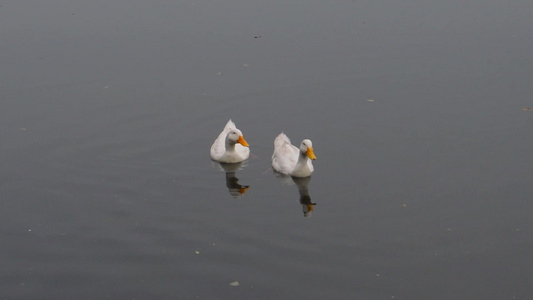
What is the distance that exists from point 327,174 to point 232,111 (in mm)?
3584

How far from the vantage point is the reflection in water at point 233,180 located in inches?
561

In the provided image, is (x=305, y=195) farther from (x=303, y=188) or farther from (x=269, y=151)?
(x=269, y=151)

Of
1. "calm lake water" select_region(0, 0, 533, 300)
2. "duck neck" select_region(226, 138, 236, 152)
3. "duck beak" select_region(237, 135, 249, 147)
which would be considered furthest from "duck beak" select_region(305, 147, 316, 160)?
"duck neck" select_region(226, 138, 236, 152)

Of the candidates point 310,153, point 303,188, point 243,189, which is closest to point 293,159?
point 310,153

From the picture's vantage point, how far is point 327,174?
14.7 metres

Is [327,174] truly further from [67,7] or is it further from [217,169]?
[67,7]

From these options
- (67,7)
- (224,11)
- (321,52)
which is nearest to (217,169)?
(321,52)

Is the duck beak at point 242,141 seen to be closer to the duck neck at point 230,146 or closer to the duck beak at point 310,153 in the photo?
the duck neck at point 230,146

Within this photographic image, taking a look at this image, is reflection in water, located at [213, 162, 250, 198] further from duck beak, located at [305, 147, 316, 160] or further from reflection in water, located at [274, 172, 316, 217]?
duck beak, located at [305, 147, 316, 160]

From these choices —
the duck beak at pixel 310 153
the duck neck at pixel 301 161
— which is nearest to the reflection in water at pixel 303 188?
the duck neck at pixel 301 161

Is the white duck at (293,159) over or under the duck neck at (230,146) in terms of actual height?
under

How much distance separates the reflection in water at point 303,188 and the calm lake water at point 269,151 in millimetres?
73

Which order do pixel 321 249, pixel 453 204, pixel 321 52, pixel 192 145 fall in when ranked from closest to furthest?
pixel 321 249
pixel 453 204
pixel 192 145
pixel 321 52

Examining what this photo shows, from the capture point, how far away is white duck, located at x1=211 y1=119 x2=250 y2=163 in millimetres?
15484
